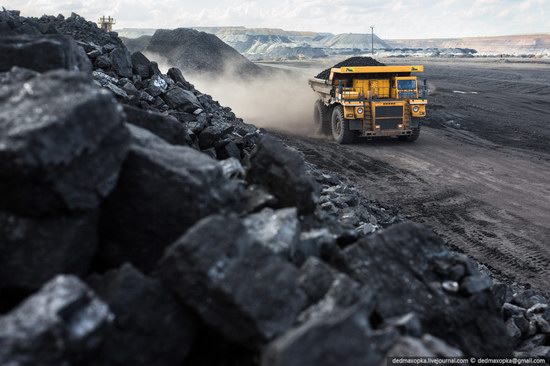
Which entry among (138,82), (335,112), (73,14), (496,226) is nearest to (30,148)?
(138,82)

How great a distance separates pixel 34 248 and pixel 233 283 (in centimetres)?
117

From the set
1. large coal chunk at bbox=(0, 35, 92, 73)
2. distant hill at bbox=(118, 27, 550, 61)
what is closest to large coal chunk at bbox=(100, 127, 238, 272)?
large coal chunk at bbox=(0, 35, 92, 73)

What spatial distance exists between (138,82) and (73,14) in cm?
966

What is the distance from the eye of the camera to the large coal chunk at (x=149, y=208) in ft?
11.3

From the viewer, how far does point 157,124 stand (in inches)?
183

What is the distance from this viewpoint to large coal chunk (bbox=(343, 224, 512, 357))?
3.74m

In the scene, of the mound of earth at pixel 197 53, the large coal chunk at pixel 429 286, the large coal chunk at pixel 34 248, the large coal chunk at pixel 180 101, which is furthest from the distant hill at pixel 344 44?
the large coal chunk at pixel 34 248

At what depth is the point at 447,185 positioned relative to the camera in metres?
11.0

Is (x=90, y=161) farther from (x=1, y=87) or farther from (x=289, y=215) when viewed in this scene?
(x=289, y=215)

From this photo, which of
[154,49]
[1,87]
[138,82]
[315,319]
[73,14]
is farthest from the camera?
[154,49]

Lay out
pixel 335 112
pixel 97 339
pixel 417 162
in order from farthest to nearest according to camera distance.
A: 1. pixel 335 112
2. pixel 417 162
3. pixel 97 339

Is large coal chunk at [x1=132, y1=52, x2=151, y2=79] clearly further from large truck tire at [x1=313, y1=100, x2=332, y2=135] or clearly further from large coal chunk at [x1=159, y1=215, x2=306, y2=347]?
large coal chunk at [x1=159, y1=215, x2=306, y2=347]

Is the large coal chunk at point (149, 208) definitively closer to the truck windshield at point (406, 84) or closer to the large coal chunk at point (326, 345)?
the large coal chunk at point (326, 345)

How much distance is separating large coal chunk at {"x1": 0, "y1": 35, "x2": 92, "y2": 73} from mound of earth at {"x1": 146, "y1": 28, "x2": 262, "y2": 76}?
23.0 meters
